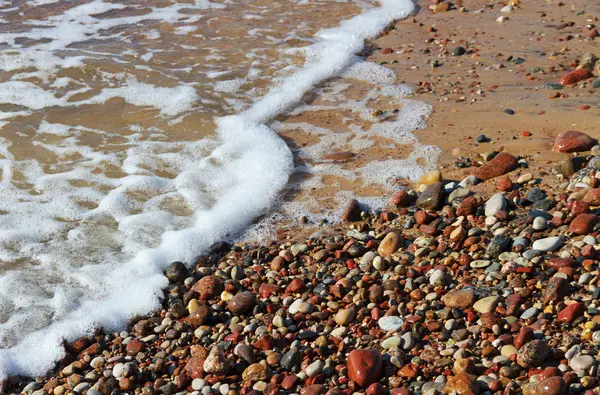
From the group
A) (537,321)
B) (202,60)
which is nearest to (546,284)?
(537,321)

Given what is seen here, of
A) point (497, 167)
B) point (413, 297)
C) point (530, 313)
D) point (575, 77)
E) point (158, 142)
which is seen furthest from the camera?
point (575, 77)

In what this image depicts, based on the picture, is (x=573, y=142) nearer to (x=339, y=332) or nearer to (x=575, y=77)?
(x=575, y=77)

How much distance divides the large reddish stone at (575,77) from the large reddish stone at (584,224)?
2423mm

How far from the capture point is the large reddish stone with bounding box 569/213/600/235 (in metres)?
3.61

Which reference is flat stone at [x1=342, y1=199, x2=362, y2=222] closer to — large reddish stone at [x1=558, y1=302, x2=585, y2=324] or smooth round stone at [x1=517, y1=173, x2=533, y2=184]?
smooth round stone at [x1=517, y1=173, x2=533, y2=184]

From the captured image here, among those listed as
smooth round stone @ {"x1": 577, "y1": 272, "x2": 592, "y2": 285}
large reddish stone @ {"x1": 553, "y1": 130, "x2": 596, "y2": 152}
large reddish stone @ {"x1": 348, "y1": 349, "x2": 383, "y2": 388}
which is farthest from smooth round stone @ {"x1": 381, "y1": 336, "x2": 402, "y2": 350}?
large reddish stone @ {"x1": 553, "y1": 130, "x2": 596, "y2": 152}

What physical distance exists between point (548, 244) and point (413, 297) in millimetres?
781

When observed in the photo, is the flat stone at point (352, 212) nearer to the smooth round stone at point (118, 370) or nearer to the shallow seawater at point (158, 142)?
the shallow seawater at point (158, 142)

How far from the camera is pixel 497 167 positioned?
176 inches

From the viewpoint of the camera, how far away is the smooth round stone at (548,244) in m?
3.56

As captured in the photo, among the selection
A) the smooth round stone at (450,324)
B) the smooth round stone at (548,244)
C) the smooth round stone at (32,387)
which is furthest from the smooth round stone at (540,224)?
the smooth round stone at (32,387)

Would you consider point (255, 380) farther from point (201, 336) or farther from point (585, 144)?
point (585, 144)

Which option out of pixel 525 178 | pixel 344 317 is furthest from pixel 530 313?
pixel 525 178

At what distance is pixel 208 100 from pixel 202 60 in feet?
3.78
